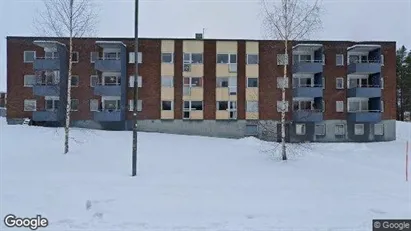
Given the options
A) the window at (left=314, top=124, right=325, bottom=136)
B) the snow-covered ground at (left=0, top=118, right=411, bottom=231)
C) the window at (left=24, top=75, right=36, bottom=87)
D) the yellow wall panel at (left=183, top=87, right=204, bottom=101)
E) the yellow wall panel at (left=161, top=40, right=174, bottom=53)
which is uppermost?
the yellow wall panel at (left=161, top=40, right=174, bottom=53)

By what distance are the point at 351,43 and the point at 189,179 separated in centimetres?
3194

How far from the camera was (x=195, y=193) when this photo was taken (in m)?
10.2

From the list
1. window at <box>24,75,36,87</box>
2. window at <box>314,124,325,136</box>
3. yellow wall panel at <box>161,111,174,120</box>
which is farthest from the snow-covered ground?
window at <box>24,75,36,87</box>

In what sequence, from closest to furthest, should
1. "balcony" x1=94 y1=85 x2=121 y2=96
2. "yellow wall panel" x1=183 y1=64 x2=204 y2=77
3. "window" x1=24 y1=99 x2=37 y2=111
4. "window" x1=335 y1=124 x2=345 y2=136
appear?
"balcony" x1=94 y1=85 x2=121 y2=96 → "window" x1=24 y1=99 x2=37 y2=111 → "yellow wall panel" x1=183 y1=64 x2=204 y2=77 → "window" x1=335 y1=124 x2=345 y2=136

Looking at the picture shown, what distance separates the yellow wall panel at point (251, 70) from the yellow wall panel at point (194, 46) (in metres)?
5.31

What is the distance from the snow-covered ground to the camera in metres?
7.77

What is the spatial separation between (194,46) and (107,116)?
11.8m

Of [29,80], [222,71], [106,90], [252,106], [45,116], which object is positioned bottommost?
[45,116]

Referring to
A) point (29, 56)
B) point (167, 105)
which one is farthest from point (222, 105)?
point (29, 56)

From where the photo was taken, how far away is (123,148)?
2155 centimetres

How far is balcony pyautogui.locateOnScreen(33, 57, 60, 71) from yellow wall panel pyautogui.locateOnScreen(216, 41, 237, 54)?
16889 mm

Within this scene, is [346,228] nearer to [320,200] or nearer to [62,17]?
[320,200]

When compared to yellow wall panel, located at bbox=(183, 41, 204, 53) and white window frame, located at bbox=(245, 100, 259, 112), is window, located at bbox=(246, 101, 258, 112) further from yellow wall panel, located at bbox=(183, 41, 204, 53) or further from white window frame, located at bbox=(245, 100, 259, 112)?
yellow wall panel, located at bbox=(183, 41, 204, 53)

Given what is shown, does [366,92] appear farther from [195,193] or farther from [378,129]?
[195,193]
